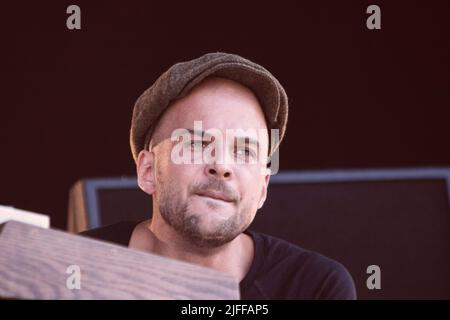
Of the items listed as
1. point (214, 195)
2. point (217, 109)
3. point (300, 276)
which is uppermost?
point (217, 109)

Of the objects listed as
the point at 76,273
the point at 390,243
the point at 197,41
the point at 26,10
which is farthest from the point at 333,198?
the point at 26,10

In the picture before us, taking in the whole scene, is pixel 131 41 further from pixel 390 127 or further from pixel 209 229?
pixel 209 229

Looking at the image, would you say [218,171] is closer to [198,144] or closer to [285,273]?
[198,144]

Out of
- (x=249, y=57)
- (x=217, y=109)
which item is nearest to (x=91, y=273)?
(x=217, y=109)

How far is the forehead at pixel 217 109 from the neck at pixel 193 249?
0.54 feet

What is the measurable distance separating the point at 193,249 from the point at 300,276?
20 centimetres

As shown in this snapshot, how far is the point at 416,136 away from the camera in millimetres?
2428

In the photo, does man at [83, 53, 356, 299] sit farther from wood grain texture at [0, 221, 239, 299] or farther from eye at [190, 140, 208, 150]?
wood grain texture at [0, 221, 239, 299]

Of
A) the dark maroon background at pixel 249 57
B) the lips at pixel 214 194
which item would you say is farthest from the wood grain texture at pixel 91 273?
the dark maroon background at pixel 249 57

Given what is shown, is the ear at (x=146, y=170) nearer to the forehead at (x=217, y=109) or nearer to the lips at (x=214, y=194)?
the forehead at (x=217, y=109)

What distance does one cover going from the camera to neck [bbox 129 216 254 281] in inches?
42.6

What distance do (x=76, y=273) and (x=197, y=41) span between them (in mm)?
2001

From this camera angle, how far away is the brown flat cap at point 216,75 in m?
1.11

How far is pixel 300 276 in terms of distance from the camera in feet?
3.82
